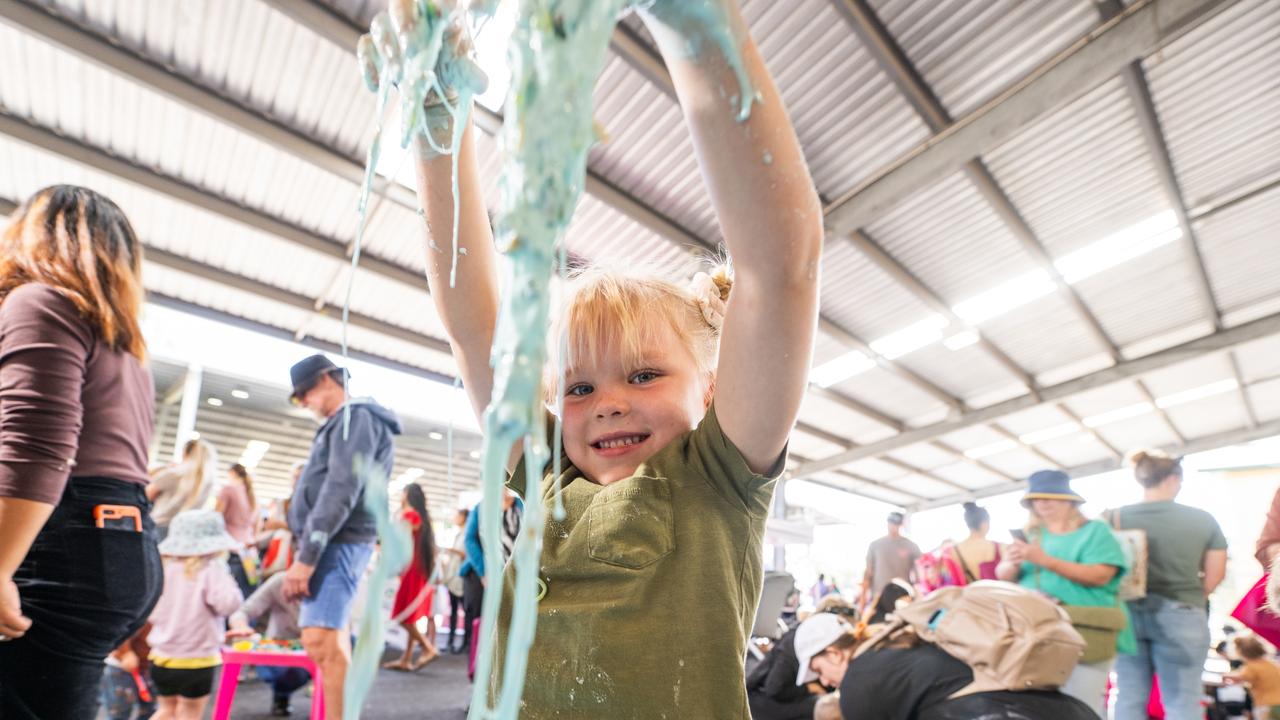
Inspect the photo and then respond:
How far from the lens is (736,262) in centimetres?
56

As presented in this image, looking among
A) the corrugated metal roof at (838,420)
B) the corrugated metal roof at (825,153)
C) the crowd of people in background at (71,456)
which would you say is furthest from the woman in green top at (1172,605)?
the corrugated metal roof at (838,420)

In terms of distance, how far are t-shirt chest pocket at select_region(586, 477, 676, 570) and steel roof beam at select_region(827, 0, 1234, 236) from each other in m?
4.27

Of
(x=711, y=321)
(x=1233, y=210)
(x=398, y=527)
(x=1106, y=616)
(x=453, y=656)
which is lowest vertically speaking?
(x=453, y=656)

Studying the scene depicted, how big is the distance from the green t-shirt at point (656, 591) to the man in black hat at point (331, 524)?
1361mm

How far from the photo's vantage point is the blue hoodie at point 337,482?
1.97m

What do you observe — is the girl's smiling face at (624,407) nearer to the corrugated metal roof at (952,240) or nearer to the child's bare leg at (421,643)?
the child's bare leg at (421,643)

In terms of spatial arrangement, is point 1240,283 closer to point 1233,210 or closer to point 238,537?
point 1233,210

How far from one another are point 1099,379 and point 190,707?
9451 mm

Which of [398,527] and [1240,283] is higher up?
[1240,283]

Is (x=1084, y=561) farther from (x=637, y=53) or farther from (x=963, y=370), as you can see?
(x=963, y=370)

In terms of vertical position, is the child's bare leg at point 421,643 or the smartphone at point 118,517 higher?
the smartphone at point 118,517

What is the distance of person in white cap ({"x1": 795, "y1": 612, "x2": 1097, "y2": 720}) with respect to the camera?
158 centimetres

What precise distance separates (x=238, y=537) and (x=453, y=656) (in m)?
2.73

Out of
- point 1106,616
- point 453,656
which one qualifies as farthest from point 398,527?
point 453,656
